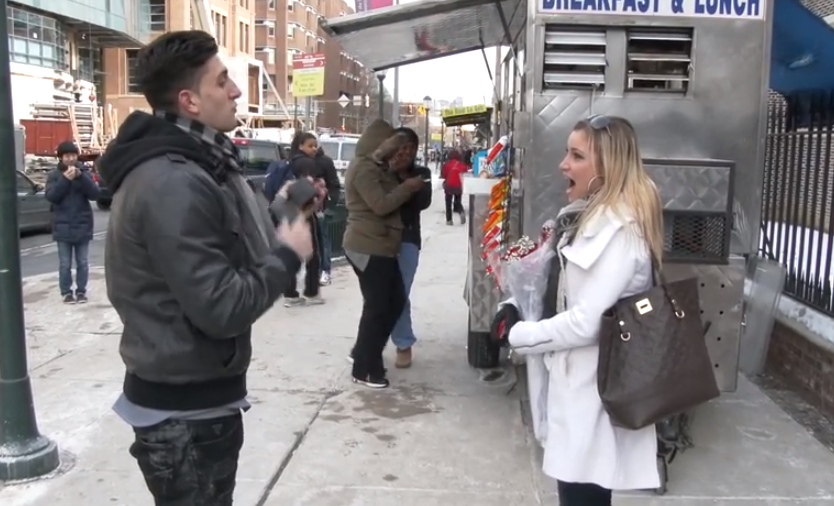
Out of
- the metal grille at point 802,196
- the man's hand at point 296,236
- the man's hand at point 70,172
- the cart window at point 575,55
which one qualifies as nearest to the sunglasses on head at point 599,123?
the man's hand at point 296,236

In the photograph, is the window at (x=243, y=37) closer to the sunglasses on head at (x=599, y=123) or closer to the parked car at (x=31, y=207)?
the parked car at (x=31, y=207)

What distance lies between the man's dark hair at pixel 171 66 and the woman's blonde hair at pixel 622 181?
4.16 feet

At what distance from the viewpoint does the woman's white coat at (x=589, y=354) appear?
2629mm

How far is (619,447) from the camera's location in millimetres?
2762

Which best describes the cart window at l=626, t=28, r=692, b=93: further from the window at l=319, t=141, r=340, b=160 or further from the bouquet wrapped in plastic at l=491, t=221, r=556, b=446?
the window at l=319, t=141, r=340, b=160

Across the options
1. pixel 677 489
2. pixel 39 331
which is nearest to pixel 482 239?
pixel 677 489

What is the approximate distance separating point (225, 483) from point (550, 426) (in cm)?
108

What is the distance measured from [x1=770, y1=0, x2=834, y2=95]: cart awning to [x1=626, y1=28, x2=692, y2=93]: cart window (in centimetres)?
108

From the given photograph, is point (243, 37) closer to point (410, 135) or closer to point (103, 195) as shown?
point (103, 195)

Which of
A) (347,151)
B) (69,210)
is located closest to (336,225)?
(69,210)

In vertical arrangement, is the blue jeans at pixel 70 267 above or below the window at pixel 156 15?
below

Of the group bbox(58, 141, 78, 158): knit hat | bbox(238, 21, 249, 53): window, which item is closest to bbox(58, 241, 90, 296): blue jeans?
bbox(58, 141, 78, 158): knit hat

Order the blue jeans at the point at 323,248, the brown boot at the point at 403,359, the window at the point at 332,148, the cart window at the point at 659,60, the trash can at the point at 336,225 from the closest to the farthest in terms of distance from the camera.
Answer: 1. the cart window at the point at 659,60
2. the brown boot at the point at 403,359
3. the blue jeans at the point at 323,248
4. the trash can at the point at 336,225
5. the window at the point at 332,148

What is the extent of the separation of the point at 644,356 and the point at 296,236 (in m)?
1.15
